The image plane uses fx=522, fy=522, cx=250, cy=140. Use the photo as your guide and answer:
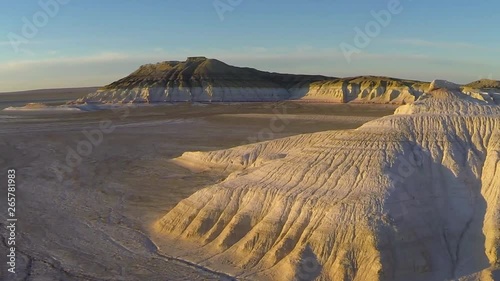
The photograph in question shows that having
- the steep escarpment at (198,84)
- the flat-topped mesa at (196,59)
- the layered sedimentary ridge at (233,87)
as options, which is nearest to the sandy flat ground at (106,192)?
the layered sedimentary ridge at (233,87)

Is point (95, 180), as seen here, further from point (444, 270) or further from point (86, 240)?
point (444, 270)

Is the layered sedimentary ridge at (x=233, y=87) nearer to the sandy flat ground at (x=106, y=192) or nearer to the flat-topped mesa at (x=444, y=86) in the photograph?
the sandy flat ground at (x=106, y=192)

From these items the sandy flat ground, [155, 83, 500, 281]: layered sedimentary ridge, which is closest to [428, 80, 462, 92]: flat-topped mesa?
[155, 83, 500, 281]: layered sedimentary ridge

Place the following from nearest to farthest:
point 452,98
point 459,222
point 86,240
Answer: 1. point 459,222
2. point 86,240
3. point 452,98

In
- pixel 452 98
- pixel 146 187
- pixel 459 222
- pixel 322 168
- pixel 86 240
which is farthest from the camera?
pixel 146 187

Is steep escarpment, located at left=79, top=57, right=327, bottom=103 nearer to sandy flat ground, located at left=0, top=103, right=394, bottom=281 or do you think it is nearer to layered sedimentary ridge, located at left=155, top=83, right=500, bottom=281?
sandy flat ground, located at left=0, top=103, right=394, bottom=281

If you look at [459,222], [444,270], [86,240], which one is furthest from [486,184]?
[86,240]

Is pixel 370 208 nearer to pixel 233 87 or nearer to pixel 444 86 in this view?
pixel 444 86
